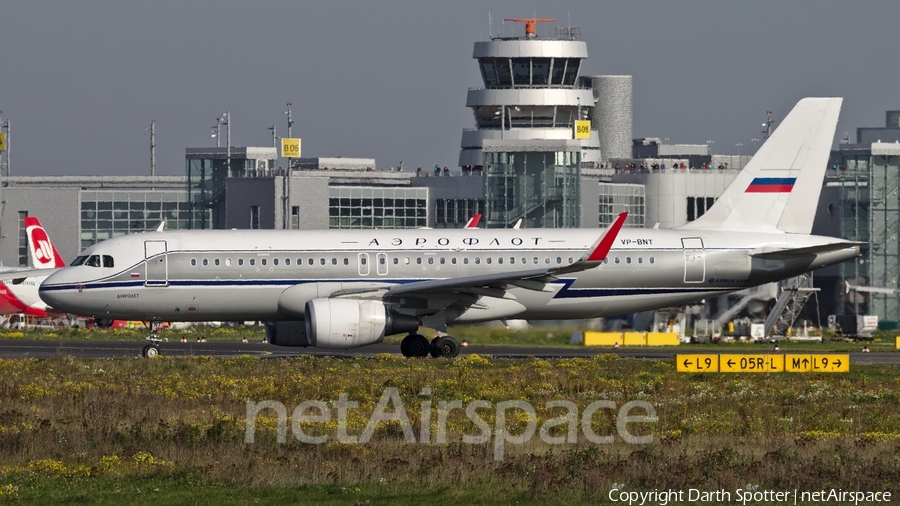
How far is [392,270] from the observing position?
38.6m

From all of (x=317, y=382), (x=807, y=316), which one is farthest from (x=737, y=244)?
(x=807, y=316)

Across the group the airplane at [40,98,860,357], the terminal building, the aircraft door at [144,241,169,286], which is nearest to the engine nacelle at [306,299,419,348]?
the airplane at [40,98,860,357]

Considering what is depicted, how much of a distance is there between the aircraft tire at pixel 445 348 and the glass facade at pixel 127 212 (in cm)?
7024

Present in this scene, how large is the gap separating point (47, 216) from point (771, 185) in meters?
74.5

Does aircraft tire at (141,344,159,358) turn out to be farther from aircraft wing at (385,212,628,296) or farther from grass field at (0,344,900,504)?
aircraft wing at (385,212,628,296)

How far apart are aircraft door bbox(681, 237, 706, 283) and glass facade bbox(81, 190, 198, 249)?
7170 cm

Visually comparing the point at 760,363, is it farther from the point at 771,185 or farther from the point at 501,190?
the point at 501,190

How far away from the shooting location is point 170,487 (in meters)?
18.1

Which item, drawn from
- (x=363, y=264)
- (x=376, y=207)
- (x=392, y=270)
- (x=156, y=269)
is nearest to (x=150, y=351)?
(x=156, y=269)

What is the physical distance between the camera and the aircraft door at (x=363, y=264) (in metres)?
38.5

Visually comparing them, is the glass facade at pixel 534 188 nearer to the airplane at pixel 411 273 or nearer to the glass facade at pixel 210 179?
the glass facade at pixel 210 179

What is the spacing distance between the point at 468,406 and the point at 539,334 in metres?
20.1

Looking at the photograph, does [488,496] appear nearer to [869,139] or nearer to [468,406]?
[468,406]

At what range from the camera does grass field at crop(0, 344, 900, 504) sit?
18.0 metres
